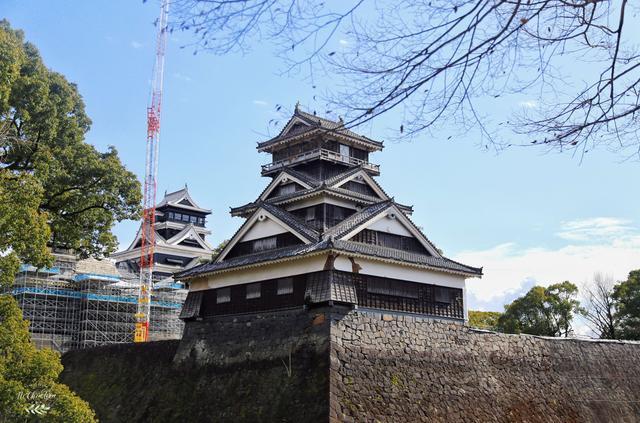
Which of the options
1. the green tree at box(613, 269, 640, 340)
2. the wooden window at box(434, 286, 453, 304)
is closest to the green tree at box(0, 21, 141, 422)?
the wooden window at box(434, 286, 453, 304)

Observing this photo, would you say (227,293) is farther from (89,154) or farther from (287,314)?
(89,154)

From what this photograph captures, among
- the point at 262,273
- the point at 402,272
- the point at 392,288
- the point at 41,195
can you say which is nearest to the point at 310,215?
the point at 262,273

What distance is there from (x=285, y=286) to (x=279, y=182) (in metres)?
5.79

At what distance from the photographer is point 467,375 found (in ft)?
71.4

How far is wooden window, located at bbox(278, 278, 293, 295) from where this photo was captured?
21.8 m

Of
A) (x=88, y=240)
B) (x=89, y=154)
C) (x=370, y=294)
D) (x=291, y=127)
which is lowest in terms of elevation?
(x=370, y=294)

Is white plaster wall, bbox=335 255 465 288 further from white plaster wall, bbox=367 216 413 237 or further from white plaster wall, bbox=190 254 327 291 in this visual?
white plaster wall, bbox=367 216 413 237

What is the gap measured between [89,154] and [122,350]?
11.5 metres

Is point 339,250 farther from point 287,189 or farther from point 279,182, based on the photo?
point 279,182

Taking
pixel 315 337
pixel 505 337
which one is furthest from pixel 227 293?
pixel 505 337

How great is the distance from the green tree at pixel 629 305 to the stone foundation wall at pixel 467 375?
29.2 feet

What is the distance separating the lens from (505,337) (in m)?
23.8

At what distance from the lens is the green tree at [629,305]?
3438 cm

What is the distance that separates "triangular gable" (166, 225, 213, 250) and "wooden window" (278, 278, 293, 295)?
38.1 m
